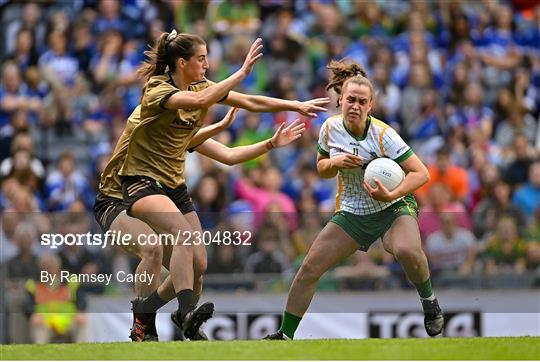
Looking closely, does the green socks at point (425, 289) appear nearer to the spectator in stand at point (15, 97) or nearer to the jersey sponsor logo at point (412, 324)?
the jersey sponsor logo at point (412, 324)

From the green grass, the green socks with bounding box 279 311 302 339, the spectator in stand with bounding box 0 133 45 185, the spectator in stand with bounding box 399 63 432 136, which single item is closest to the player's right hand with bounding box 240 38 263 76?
the green grass

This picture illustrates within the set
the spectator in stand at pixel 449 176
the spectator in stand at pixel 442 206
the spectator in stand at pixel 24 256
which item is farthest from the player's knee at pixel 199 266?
the spectator in stand at pixel 449 176

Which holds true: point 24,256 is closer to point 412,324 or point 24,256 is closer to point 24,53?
point 412,324

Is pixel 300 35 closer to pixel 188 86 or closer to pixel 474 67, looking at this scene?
pixel 474 67

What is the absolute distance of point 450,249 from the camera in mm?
12898

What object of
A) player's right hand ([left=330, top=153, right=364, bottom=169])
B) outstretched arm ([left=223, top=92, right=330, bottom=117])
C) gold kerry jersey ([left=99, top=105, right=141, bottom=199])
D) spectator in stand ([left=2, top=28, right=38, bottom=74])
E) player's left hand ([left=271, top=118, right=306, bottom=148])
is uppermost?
spectator in stand ([left=2, top=28, right=38, bottom=74])

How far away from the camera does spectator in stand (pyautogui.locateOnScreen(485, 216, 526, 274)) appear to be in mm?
12906

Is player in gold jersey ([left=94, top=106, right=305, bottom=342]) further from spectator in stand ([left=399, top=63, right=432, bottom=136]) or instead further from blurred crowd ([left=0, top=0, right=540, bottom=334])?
spectator in stand ([left=399, top=63, right=432, bottom=136])

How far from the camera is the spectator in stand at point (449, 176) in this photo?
15.8m

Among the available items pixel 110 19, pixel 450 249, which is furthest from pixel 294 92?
pixel 450 249

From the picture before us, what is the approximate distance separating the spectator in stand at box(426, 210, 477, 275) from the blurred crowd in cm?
10

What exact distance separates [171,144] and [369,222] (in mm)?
1556

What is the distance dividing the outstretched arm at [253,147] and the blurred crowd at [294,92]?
293 cm

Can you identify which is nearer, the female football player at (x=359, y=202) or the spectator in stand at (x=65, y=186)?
the female football player at (x=359, y=202)
